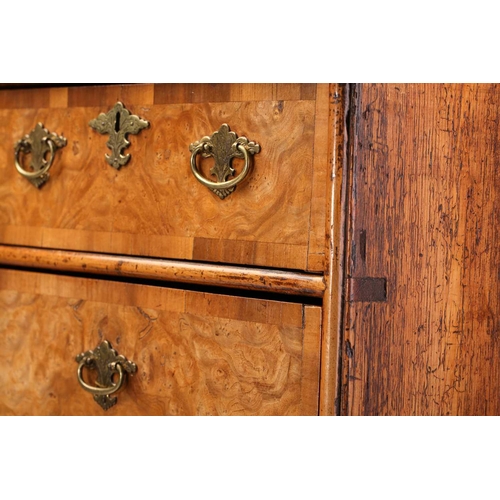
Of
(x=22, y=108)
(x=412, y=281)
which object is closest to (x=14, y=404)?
(x=22, y=108)

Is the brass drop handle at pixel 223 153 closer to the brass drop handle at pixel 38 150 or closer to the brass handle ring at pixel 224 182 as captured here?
the brass handle ring at pixel 224 182

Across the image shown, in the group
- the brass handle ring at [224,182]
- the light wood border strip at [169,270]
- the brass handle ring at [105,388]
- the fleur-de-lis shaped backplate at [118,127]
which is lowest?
the brass handle ring at [105,388]

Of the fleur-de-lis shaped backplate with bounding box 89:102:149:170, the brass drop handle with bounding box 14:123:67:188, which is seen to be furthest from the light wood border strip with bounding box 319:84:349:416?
the brass drop handle with bounding box 14:123:67:188

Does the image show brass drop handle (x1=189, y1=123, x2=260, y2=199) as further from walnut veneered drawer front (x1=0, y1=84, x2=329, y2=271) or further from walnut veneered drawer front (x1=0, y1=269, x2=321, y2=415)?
walnut veneered drawer front (x1=0, y1=269, x2=321, y2=415)

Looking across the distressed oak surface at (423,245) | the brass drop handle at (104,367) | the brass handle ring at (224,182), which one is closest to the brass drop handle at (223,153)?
the brass handle ring at (224,182)

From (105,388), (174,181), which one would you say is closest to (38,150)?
(174,181)

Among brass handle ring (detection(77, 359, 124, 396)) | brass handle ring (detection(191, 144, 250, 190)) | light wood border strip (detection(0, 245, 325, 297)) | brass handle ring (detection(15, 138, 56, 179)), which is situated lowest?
brass handle ring (detection(77, 359, 124, 396))

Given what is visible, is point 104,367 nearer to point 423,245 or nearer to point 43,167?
point 43,167

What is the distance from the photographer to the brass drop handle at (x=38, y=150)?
0.76 meters

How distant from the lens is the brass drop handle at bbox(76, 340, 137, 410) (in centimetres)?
73

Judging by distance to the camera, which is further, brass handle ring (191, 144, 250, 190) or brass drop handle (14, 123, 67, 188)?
brass drop handle (14, 123, 67, 188)

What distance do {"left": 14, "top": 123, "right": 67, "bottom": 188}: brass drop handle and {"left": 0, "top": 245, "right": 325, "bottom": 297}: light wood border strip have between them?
90mm

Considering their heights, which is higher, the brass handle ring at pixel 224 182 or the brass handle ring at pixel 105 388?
the brass handle ring at pixel 224 182

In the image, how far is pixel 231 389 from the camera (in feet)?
2.22
